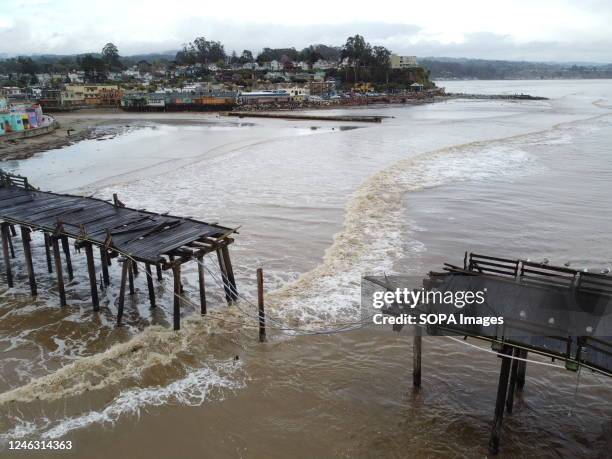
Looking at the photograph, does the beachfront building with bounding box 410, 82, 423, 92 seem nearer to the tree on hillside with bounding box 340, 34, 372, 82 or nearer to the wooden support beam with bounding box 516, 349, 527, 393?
the tree on hillside with bounding box 340, 34, 372, 82

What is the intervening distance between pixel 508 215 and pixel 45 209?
2109 centimetres

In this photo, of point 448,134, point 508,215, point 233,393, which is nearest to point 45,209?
point 233,393

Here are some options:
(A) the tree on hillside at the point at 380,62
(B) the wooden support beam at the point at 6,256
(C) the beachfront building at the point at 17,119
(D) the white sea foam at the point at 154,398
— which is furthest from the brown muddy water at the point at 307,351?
(A) the tree on hillside at the point at 380,62

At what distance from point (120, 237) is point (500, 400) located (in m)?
11.2

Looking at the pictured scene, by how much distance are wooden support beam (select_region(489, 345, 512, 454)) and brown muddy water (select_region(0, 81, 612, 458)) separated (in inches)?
A: 12.0

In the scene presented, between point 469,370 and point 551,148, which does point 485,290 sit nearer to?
point 469,370

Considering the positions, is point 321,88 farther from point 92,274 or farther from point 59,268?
point 92,274

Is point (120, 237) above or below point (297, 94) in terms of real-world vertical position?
below

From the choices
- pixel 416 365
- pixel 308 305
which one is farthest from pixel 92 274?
pixel 416 365

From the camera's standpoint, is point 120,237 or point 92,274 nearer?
point 120,237

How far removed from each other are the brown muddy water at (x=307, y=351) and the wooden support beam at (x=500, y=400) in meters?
0.30

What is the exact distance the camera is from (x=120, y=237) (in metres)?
14.5

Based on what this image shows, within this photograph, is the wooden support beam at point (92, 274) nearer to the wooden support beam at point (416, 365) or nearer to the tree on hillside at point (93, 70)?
the wooden support beam at point (416, 365)

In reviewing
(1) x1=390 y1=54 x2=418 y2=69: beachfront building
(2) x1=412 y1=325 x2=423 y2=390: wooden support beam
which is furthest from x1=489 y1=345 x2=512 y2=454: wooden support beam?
(1) x1=390 y1=54 x2=418 y2=69: beachfront building
